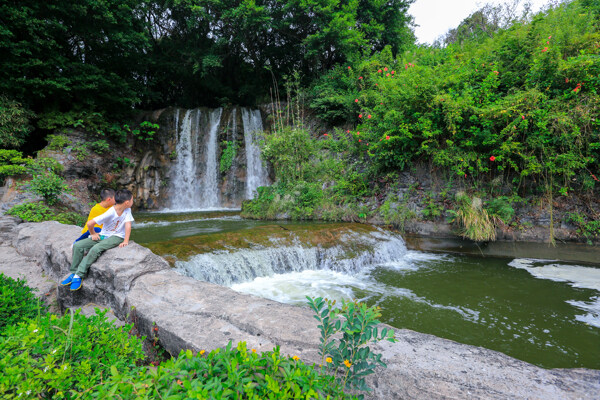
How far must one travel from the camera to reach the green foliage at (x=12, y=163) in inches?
278

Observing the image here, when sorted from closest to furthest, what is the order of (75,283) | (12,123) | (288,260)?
(75,283) → (288,260) → (12,123)

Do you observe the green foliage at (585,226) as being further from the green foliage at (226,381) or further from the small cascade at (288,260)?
the green foliage at (226,381)

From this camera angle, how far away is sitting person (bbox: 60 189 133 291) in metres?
2.93

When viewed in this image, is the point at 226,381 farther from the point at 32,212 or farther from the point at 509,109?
the point at 509,109

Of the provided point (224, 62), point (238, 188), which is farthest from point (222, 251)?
point (224, 62)

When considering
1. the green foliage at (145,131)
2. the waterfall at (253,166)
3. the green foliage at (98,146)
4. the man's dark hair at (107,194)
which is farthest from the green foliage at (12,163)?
the waterfall at (253,166)

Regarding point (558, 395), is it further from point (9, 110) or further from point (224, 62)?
point (224, 62)

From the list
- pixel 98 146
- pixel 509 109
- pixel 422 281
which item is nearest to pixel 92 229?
pixel 422 281

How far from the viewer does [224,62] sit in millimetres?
17031

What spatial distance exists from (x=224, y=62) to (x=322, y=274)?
54.2ft

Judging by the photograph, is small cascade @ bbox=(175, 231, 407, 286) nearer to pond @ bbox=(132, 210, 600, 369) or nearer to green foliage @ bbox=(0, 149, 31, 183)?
pond @ bbox=(132, 210, 600, 369)

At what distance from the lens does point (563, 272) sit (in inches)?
205

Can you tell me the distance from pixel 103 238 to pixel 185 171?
11840mm

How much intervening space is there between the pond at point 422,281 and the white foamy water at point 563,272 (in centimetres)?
2
